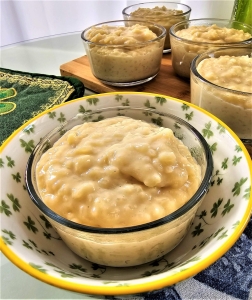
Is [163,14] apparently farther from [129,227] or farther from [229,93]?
[129,227]

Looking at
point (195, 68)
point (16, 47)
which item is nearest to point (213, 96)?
point (195, 68)

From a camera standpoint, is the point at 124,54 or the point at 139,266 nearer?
the point at 139,266

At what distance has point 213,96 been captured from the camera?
39.6 inches

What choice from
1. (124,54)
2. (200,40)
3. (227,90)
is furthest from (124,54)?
(227,90)

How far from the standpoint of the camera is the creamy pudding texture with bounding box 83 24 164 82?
4.23 ft

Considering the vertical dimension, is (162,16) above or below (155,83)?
above

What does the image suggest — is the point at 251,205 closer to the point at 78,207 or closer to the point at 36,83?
the point at 78,207

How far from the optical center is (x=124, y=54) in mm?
1287

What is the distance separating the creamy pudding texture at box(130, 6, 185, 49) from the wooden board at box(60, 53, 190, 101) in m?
0.23

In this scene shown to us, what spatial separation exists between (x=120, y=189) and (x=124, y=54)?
772 millimetres

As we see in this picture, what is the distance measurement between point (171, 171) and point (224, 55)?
0.72m

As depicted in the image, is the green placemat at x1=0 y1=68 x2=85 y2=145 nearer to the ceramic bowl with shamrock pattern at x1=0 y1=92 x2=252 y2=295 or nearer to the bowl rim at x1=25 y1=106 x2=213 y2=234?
the ceramic bowl with shamrock pattern at x1=0 y1=92 x2=252 y2=295

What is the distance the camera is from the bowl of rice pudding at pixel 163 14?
1.66m

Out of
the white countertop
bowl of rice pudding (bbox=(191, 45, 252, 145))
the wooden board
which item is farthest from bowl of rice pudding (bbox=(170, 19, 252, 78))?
the white countertop
